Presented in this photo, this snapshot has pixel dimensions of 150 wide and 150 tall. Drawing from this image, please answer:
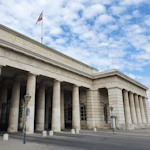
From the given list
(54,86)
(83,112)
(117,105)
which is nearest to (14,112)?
(54,86)

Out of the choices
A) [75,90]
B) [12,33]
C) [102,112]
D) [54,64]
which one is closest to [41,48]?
[54,64]

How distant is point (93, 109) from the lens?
107ft

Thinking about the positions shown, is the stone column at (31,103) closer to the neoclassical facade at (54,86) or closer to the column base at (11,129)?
the neoclassical facade at (54,86)

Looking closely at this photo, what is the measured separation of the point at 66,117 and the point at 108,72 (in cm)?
1690

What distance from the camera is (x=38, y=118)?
94.7 feet

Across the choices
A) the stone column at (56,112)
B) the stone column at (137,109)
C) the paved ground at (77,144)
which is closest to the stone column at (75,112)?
the stone column at (56,112)

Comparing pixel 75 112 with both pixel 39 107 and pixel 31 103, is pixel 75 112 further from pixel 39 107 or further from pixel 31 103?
pixel 31 103

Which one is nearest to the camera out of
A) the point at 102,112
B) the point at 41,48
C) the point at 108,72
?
the point at 41,48

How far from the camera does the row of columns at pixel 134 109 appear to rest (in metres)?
33.7

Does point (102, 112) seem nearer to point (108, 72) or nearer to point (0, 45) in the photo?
point (108, 72)

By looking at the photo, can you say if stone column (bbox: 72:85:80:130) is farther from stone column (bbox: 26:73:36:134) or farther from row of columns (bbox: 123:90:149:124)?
row of columns (bbox: 123:90:149:124)

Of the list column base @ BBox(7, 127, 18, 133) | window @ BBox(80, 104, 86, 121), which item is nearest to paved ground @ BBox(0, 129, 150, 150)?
column base @ BBox(7, 127, 18, 133)

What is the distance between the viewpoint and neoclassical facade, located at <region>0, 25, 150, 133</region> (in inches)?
849

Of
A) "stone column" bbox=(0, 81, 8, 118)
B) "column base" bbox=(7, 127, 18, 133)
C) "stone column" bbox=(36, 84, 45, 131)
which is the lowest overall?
"column base" bbox=(7, 127, 18, 133)
